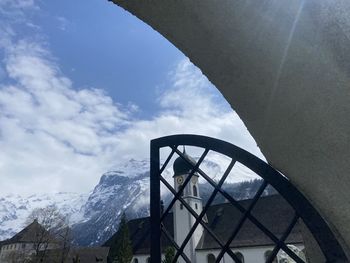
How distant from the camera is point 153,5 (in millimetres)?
1923

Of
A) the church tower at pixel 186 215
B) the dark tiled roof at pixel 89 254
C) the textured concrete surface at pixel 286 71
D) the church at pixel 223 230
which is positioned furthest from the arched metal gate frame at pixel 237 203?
the dark tiled roof at pixel 89 254

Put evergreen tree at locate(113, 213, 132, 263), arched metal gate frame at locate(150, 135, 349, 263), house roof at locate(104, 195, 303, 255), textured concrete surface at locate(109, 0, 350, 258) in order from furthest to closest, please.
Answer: evergreen tree at locate(113, 213, 132, 263) → house roof at locate(104, 195, 303, 255) → arched metal gate frame at locate(150, 135, 349, 263) → textured concrete surface at locate(109, 0, 350, 258)

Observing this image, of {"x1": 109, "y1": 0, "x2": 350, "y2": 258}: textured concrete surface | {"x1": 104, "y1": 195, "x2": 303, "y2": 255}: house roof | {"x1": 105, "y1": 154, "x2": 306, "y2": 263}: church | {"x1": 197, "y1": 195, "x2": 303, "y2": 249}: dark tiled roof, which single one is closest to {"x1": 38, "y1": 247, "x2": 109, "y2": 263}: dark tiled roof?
{"x1": 105, "y1": 154, "x2": 306, "y2": 263}: church

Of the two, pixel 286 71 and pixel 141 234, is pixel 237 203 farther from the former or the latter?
pixel 141 234

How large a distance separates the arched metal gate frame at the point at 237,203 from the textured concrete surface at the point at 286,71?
0.07 metres

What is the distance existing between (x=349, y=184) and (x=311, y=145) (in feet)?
0.82

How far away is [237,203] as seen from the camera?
7.48 ft

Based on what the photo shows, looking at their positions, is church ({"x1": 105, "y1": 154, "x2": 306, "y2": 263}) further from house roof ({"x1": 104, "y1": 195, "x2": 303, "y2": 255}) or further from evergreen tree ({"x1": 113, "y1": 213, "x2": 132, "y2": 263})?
evergreen tree ({"x1": 113, "y1": 213, "x2": 132, "y2": 263})

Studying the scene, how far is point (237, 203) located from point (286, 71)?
102cm

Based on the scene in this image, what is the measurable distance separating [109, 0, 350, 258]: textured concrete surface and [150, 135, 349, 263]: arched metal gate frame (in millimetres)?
69

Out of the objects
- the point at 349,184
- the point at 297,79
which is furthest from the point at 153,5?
the point at 349,184

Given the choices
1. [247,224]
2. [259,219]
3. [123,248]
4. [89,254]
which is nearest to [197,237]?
[247,224]

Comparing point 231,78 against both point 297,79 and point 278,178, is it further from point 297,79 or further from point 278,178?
point 278,178

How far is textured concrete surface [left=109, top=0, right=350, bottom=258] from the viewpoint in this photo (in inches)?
56.9
